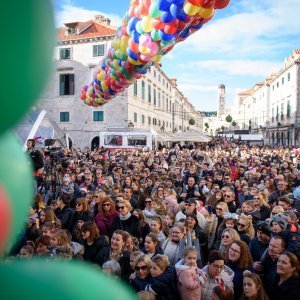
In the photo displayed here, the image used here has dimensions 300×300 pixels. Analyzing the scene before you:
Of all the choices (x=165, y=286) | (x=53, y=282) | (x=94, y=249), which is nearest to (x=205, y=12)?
(x=165, y=286)

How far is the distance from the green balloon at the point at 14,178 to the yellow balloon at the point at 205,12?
333cm

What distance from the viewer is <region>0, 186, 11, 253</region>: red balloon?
1056 millimetres

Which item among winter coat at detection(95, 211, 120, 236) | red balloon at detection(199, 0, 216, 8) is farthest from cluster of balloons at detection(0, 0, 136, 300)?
winter coat at detection(95, 211, 120, 236)

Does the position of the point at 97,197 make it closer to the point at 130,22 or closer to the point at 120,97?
the point at 130,22

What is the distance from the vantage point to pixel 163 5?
4.27 m

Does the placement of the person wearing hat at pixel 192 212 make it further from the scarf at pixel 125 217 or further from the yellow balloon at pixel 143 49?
the yellow balloon at pixel 143 49

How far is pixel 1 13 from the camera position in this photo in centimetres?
83

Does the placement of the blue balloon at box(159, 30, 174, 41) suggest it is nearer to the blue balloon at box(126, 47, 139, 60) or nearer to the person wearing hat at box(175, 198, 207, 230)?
the blue balloon at box(126, 47, 139, 60)

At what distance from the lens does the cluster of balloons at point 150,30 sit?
4078mm

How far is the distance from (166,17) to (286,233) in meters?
3.00

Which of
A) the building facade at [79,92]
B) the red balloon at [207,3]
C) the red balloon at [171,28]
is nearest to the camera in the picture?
the red balloon at [207,3]

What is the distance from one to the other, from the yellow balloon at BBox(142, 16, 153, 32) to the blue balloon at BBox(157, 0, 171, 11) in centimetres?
35

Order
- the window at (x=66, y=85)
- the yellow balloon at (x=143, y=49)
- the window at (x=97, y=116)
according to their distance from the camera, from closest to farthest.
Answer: the yellow balloon at (x=143, y=49) < the window at (x=97, y=116) < the window at (x=66, y=85)

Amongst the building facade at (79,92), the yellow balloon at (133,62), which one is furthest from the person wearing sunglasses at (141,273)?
the building facade at (79,92)
